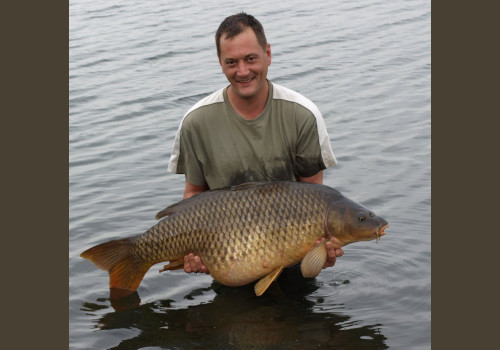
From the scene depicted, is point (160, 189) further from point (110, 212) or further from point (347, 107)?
point (347, 107)

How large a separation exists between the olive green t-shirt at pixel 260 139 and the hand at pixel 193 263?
0.50 meters

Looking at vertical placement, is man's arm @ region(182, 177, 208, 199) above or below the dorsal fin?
below

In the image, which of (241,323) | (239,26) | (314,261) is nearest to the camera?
(314,261)

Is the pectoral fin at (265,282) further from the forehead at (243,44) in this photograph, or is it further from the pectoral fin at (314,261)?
the forehead at (243,44)

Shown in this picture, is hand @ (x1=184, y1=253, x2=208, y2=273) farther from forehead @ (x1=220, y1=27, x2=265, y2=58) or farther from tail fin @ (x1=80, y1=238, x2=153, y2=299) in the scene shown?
forehead @ (x1=220, y1=27, x2=265, y2=58)

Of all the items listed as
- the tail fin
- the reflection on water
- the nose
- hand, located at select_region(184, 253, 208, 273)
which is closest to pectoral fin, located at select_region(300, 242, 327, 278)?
the reflection on water

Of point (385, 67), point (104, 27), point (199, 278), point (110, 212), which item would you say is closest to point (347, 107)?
point (385, 67)

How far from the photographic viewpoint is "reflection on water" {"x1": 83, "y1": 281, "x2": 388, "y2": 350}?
418cm

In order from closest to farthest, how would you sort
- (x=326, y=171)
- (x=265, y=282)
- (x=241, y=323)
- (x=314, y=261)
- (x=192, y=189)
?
(x=314, y=261) → (x=265, y=282) → (x=241, y=323) → (x=192, y=189) → (x=326, y=171)

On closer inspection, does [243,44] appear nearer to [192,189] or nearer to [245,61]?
[245,61]

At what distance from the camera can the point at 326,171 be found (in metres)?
6.75

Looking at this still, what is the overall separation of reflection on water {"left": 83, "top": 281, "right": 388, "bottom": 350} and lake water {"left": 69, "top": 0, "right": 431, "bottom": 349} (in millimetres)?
11

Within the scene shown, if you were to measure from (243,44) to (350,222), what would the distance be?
105 centimetres

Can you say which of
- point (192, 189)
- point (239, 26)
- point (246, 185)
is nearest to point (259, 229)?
point (246, 185)
